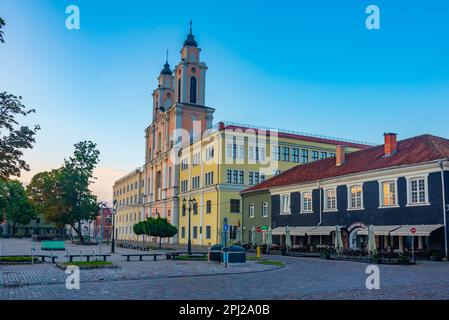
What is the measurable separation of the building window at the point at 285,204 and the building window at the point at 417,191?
14037 mm

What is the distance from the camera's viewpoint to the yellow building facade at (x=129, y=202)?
89.1 meters

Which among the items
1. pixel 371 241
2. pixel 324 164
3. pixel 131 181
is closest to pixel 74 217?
pixel 131 181

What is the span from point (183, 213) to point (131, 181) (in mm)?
34431

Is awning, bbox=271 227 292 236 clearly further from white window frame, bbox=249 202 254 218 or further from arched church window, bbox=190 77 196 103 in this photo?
arched church window, bbox=190 77 196 103

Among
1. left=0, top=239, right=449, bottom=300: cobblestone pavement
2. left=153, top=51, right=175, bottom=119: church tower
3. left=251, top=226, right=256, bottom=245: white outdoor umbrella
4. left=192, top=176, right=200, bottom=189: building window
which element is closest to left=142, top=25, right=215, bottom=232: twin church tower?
left=153, top=51, right=175, bottom=119: church tower

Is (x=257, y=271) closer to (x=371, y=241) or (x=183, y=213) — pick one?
(x=371, y=241)

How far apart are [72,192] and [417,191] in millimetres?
48819

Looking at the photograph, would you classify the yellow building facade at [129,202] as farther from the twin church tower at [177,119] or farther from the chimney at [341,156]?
the chimney at [341,156]

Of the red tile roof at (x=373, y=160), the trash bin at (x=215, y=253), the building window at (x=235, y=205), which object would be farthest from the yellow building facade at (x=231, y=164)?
the trash bin at (x=215, y=253)

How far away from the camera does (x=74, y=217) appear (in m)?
65.8

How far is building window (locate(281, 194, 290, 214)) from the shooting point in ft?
144

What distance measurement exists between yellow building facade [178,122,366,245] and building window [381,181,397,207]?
22.9 meters
